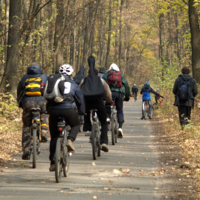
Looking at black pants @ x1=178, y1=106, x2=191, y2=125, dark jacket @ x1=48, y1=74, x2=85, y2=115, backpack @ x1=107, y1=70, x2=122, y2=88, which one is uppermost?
backpack @ x1=107, y1=70, x2=122, y2=88

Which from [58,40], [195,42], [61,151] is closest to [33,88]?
[61,151]

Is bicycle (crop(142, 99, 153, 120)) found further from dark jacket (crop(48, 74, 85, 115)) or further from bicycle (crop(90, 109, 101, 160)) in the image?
dark jacket (crop(48, 74, 85, 115))

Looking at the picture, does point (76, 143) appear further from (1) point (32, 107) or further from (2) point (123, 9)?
(2) point (123, 9)

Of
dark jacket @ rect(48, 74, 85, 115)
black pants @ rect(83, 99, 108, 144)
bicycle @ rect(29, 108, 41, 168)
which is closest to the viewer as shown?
dark jacket @ rect(48, 74, 85, 115)

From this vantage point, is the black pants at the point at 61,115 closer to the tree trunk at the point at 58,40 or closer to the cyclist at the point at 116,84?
the cyclist at the point at 116,84

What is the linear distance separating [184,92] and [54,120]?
6.65m

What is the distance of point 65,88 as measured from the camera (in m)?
6.78

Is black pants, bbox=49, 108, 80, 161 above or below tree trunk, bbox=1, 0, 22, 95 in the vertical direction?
below

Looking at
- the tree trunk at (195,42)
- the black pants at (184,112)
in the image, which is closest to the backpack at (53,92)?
the black pants at (184,112)

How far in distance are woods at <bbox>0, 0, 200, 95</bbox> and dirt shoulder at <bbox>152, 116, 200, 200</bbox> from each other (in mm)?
5768

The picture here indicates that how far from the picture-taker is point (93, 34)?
34906mm

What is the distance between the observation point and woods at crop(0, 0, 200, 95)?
633 inches

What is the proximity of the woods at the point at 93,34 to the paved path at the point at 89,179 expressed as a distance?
5292mm

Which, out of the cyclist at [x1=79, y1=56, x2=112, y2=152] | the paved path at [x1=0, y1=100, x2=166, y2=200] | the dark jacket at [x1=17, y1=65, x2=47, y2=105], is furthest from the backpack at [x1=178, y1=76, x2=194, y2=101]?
the dark jacket at [x1=17, y1=65, x2=47, y2=105]
